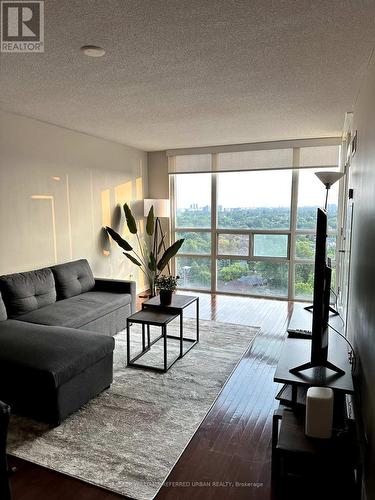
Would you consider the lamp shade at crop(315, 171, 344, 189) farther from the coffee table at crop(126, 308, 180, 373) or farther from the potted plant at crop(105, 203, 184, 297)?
the potted plant at crop(105, 203, 184, 297)

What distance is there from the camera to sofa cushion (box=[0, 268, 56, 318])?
11.5 ft

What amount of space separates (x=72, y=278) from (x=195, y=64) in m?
2.91

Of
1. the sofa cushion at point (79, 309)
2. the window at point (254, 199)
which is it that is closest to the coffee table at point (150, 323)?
the sofa cushion at point (79, 309)

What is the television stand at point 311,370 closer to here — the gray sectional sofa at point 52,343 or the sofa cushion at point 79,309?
the gray sectional sofa at point 52,343

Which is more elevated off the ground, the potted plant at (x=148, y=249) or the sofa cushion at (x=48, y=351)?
the potted plant at (x=148, y=249)

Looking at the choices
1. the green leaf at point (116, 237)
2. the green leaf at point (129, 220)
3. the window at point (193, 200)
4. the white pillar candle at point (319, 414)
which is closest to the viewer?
the white pillar candle at point (319, 414)

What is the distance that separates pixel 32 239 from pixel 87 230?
977 mm

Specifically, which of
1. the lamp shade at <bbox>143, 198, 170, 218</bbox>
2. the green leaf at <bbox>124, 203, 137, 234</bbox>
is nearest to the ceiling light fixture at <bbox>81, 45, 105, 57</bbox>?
the green leaf at <bbox>124, 203, 137, 234</bbox>

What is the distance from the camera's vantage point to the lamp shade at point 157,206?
19.6 feet

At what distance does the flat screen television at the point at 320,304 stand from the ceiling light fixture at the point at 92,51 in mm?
1689

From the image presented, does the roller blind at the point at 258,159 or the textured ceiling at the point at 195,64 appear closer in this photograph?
the textured ceiling at the point at 195,64

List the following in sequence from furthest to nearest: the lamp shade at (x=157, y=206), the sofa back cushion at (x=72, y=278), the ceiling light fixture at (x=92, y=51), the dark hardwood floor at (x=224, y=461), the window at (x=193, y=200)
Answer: the window at (x=193, y=200) < the lamp shade at (x=157, y=206) < the sofa back cushion at (x=72, y=278) < the ceiling light fixture at (x=92, y=51) < the dark hardwood floor at (x=224, y=461)

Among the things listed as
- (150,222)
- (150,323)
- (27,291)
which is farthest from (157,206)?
(150,323)

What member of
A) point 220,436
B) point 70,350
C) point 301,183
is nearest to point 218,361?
point 220,436
